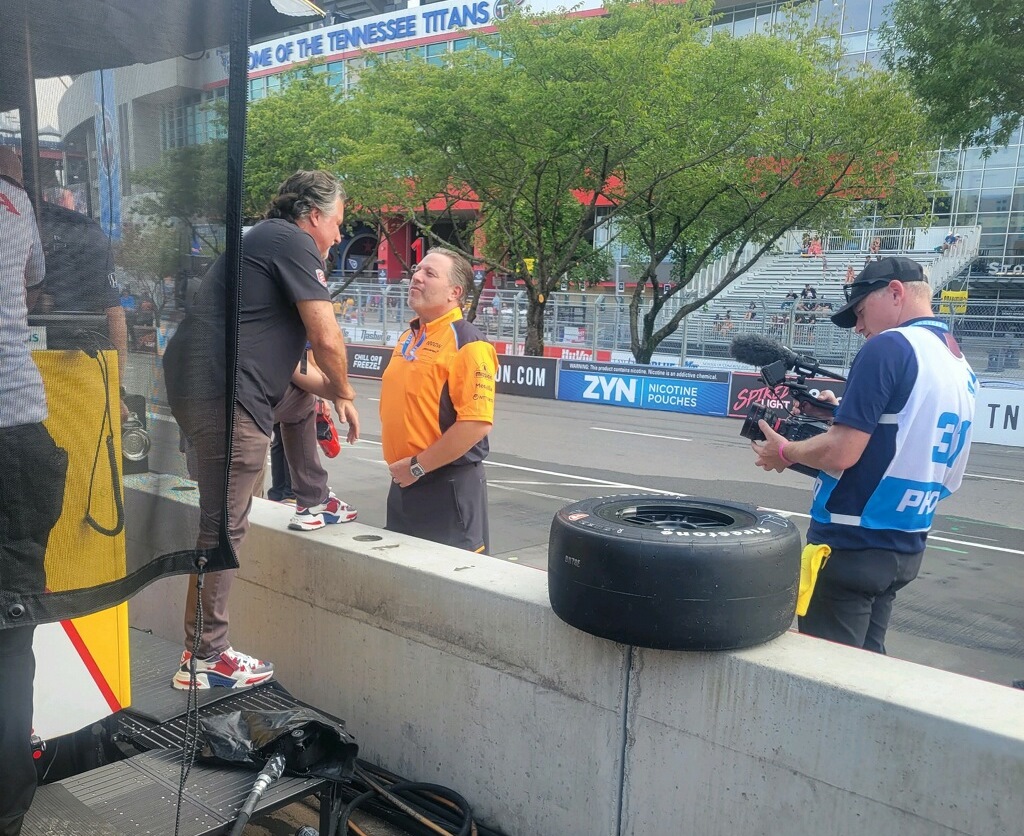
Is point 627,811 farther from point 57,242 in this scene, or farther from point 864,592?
point 57,242

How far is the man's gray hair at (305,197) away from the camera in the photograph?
11.5 feet

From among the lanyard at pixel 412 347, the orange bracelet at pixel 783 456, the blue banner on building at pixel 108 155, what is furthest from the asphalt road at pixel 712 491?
the orange bracelet at pixel 783 456

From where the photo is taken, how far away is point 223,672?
10.9 feet

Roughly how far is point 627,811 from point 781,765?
0.54 metres

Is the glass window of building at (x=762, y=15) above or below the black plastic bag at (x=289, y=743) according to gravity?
above

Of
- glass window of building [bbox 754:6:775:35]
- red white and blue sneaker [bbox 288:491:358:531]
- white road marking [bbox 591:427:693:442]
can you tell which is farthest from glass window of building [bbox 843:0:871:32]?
red white and blue sneaker [bbox 288:491:358:531]

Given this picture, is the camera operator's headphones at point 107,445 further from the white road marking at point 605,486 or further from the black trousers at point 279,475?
the white road marking at point 605,486

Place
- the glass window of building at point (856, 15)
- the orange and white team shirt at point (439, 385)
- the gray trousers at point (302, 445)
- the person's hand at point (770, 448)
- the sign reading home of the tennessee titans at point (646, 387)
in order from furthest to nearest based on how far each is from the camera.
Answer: the glass window of building at point (856, 15)
the sign reading home of the tennessee titans at point (646, 387)
the gray trousers at point (302, 445)
the orange and white team shirt at point (439, 385)
the person's hand at point (770, 448)

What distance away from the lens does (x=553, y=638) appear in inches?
109

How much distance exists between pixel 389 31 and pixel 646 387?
33.9 metres

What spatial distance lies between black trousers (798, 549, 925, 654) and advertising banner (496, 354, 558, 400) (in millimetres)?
19218

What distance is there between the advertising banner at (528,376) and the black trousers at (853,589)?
63.1ft

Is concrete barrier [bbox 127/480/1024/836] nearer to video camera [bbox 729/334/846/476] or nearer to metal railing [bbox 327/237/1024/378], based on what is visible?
video camera [bbox 729/334/846/476]

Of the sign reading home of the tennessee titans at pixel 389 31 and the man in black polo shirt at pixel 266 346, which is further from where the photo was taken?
the sign reading home of the tennessee titans at pixel 389 31
